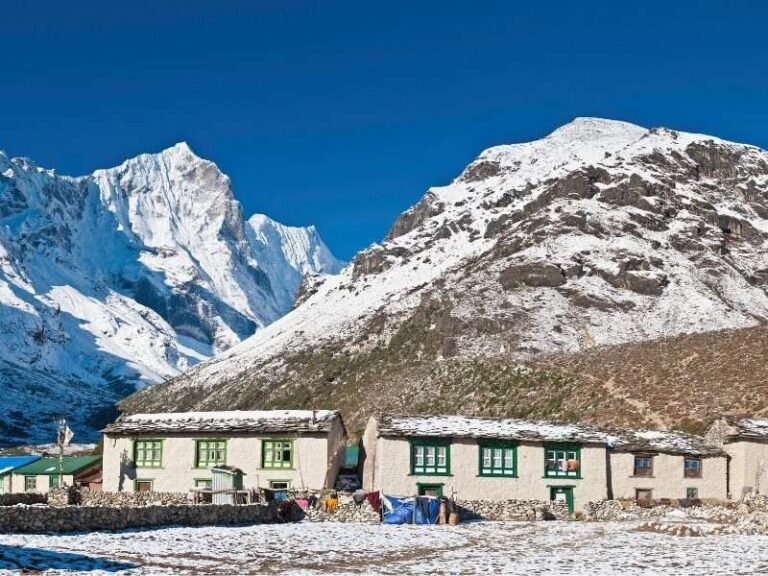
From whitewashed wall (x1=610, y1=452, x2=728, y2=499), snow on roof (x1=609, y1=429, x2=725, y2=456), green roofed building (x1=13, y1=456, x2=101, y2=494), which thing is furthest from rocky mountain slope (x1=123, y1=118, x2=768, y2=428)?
whitewashed wall (x1=610, y1=452, x2=728, y2=499)

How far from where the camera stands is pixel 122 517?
43.8 meters

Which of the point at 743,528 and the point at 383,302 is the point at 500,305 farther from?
the point at 743,528

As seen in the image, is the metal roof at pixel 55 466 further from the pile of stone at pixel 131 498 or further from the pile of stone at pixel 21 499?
the pile of stone at pixel 21 499

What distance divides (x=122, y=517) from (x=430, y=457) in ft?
63.5

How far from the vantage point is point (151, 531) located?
141ft

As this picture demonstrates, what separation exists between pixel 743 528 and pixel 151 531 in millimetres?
24217

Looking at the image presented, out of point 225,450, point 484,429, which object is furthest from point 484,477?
point 225,450

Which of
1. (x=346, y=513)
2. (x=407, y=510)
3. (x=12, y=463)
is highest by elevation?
(x=12, y=463)

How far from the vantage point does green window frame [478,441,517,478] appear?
58344 mm

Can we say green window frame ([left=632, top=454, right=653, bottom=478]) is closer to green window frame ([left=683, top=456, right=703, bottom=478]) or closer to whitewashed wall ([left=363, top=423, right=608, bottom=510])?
green window frame ([left=683, top=456, right=703, bottom=478])

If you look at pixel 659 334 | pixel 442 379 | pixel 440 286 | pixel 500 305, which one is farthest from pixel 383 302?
pixel 442 379

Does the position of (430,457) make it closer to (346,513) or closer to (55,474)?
(346,513)

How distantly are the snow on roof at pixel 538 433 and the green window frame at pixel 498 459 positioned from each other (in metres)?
0.56

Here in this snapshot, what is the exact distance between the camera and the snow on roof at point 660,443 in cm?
6081
